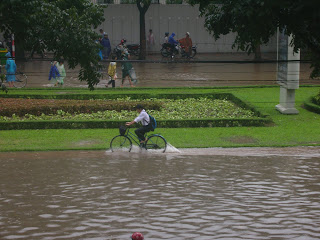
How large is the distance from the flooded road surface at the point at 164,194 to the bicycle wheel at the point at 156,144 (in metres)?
0.24

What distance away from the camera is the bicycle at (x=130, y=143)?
45.1ft

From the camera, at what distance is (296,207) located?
376 inches

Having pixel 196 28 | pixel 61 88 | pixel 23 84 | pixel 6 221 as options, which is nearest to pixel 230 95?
pixel 61 88

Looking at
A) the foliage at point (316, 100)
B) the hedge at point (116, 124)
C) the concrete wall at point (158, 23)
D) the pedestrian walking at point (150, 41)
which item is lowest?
the hedge at point (116, 124)

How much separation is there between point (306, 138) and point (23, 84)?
43.9ft

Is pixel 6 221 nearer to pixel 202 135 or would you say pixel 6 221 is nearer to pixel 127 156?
pixel 127 156

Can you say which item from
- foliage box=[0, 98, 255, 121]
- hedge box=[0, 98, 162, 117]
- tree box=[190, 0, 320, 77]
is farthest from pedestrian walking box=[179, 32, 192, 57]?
tree box=[190, 0, 320, 77]

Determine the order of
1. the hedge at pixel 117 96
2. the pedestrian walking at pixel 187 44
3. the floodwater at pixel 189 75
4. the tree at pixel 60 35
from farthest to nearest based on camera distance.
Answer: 1. the pedestrian walking at pixel 187 44
2. the floodwater at pixel 189 75
3. the hedge at pixel 117 96
4. the tree at pixel 60 35

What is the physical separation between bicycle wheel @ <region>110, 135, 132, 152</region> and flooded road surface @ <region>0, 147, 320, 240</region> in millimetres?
325

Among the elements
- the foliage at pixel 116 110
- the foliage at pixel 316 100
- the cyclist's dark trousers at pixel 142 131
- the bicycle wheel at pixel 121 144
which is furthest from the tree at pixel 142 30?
the cyclist's dark trousers at pixel 142 131

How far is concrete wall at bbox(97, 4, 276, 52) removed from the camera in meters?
35.1

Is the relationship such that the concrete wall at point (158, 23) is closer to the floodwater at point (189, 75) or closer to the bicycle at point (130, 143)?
the floodwater at point (189, 75)

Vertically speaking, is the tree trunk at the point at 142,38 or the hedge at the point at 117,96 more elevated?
the tree trunk at the point at 142,38

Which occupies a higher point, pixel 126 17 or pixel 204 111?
pixel 126 17
